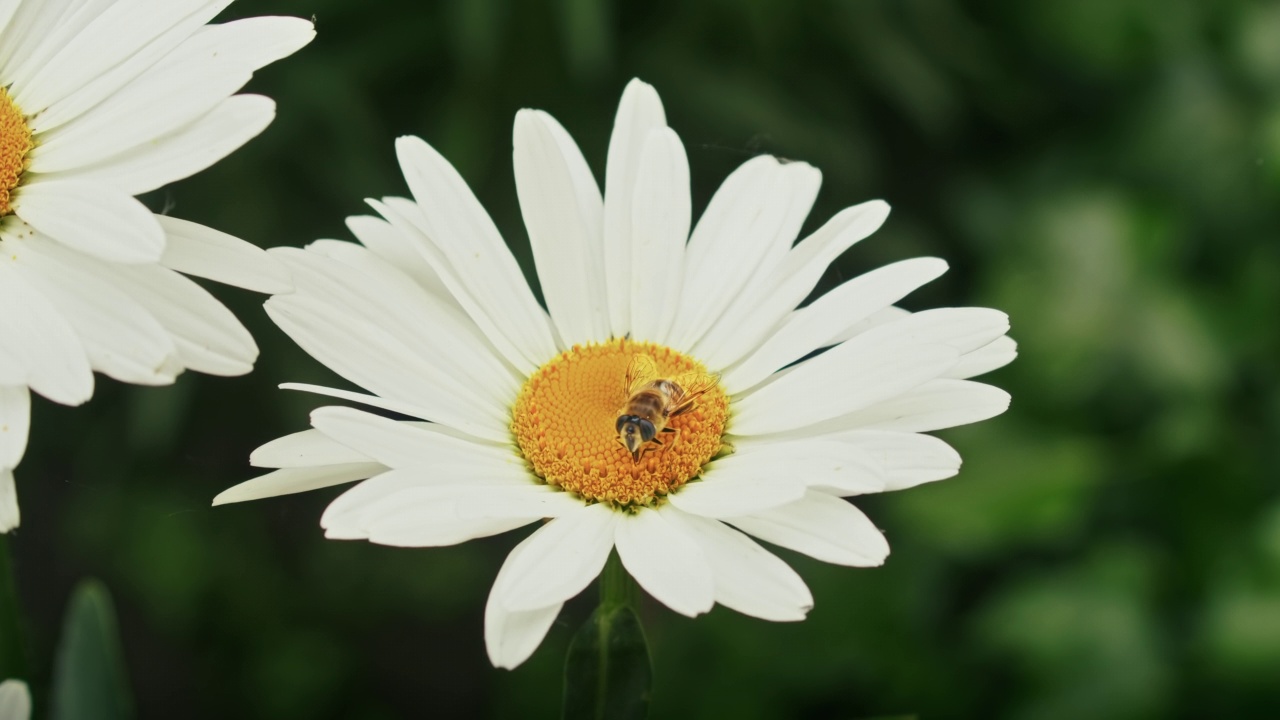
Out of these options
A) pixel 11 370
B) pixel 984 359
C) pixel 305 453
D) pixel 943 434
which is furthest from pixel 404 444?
pixel 943 434

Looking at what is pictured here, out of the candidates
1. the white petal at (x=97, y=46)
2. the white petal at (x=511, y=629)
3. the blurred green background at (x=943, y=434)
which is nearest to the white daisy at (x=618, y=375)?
the white petal at (x=511, y=629)

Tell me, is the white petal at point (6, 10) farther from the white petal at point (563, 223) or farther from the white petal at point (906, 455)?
the white petal at point (906, 455)

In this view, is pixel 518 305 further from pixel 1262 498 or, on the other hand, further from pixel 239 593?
pixel 239 593

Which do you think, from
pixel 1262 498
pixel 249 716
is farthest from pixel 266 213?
pixel 1262 498

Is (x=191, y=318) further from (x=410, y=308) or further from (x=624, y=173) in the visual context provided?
(x=624, y=173)

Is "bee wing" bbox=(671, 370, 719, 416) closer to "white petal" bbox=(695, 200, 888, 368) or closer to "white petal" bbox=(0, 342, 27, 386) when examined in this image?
"white petal" bbox=(695, 200, 888, 368)
